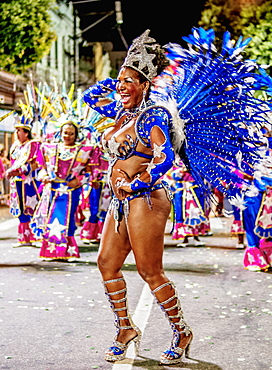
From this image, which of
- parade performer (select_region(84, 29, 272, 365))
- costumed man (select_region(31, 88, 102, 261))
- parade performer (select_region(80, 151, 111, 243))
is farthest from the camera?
parade performer (select_region(80, 151, 111, 243))

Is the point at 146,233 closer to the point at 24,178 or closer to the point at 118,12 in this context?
the point at 24,178

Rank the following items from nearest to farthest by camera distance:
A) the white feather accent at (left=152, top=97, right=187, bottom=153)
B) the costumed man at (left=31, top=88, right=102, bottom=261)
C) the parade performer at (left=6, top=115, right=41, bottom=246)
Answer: the white feather accent at (left=152, top=97, right=187, bottom=153) → the costumed man at (left=31, top=88, right=102, bottom=261) → the parade performer at (left=6, top=115, right=41, bottom=246)

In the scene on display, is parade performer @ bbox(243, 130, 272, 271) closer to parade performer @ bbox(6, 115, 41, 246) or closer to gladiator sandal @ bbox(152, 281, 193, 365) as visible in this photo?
parade performer @ bbox(6, 115, 41, 246)

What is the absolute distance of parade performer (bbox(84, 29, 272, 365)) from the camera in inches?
191

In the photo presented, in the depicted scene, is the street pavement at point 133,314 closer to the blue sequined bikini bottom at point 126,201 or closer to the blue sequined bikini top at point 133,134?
the blue sequined bikini bottom at point 126,201

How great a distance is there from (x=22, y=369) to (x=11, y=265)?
4.77 m

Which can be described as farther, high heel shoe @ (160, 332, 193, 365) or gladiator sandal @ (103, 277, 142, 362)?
gladiator sandal @ (103, 277, 142, 362)

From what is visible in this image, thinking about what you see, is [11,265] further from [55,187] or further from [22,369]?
[22,369]

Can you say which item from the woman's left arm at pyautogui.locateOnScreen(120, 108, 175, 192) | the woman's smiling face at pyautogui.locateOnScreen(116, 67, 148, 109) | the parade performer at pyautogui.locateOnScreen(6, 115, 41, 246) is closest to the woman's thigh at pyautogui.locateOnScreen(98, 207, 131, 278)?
the woman's left arm at pyautogui.locateOnScreen(120, 108, 175, 192)

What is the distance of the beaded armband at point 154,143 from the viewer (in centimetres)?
476

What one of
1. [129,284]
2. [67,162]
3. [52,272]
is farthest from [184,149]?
[67,162]

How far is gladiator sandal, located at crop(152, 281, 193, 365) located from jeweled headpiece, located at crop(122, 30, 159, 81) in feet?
4.86

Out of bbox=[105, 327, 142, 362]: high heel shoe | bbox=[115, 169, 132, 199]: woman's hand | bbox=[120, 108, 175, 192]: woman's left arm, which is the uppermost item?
bbox=[120, 108, 175, 192]: woman's left arm

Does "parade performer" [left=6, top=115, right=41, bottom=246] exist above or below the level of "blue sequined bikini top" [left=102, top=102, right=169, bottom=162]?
below
